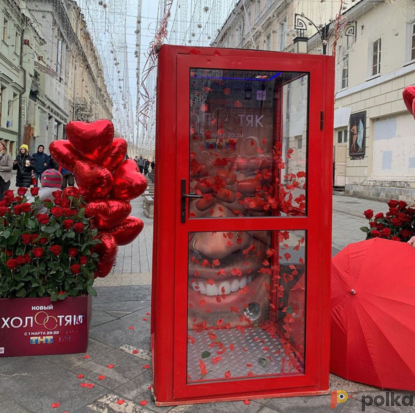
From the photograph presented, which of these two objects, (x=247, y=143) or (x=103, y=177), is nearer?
(x=247, y=143)

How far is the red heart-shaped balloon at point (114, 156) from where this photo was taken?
3496mm

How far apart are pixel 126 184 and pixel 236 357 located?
1.80 meters

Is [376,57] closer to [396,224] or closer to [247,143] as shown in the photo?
[396,224]

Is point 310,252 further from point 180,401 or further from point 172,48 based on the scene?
point 172,48

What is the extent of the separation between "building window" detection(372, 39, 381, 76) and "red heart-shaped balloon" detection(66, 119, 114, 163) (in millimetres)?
15942

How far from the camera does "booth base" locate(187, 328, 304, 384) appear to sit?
2338 millimetres

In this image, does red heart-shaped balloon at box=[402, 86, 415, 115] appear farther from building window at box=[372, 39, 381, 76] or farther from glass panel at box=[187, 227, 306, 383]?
building window at box=[372, 39, 381, 76]

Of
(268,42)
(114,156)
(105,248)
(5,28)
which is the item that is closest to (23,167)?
(114,156)

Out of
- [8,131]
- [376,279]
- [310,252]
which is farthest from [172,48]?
[8,131]

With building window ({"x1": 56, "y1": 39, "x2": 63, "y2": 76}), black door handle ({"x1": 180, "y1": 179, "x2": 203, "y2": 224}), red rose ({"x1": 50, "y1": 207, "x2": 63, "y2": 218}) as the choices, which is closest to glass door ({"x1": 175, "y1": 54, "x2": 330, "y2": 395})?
black door handle ({"x1": 180, "y1": 179, "x2": 203, "y2": 224})

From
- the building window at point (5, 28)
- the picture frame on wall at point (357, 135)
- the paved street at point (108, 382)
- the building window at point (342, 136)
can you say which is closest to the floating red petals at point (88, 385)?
the paved street at point (108, 382)

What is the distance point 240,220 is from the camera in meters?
2.26

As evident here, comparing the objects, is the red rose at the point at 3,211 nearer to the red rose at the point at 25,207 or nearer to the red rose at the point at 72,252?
the red rose at the point at 25,207

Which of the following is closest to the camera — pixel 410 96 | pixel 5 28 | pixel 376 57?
pixel 410 96
